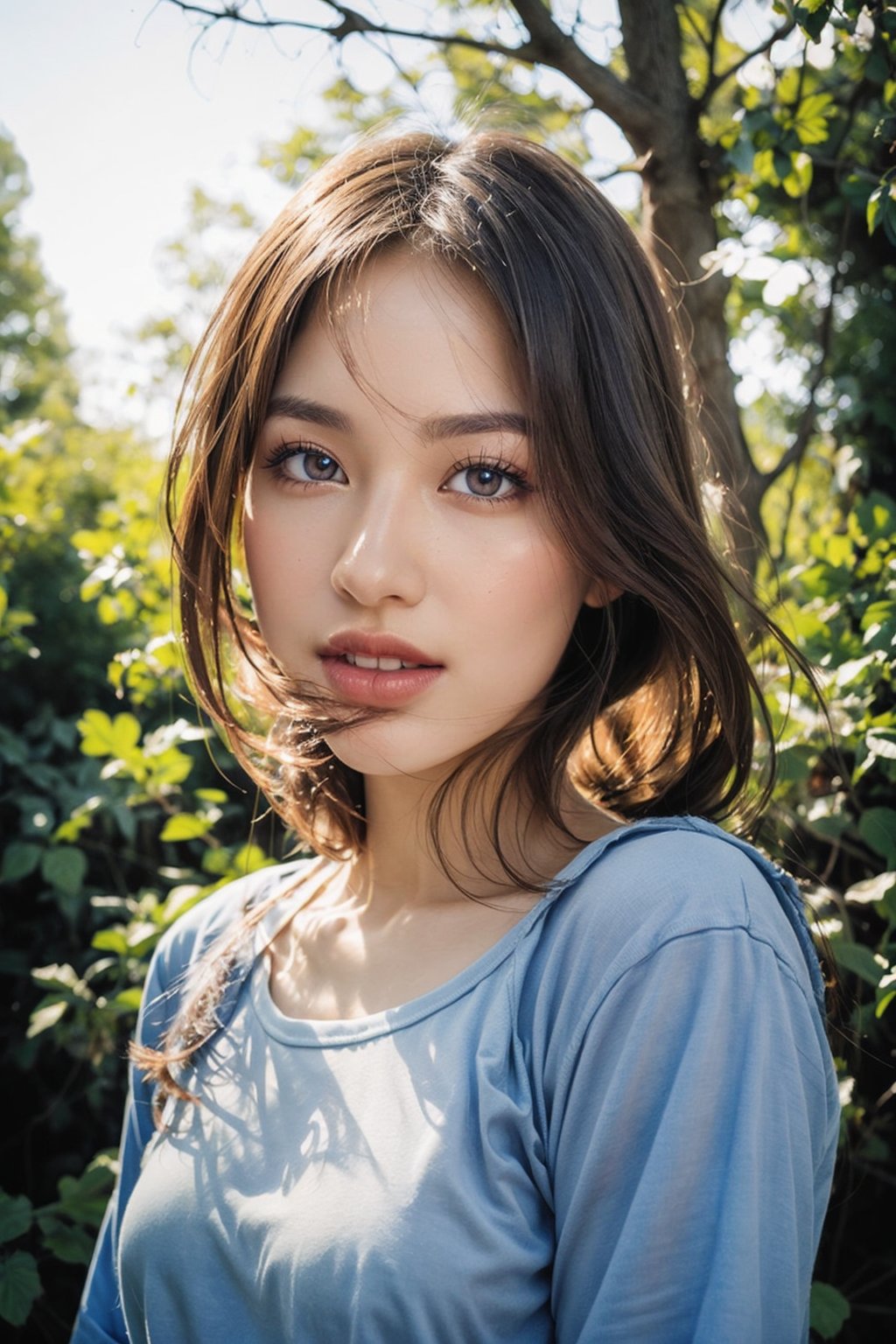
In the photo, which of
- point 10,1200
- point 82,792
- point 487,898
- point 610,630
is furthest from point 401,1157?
point 82,792

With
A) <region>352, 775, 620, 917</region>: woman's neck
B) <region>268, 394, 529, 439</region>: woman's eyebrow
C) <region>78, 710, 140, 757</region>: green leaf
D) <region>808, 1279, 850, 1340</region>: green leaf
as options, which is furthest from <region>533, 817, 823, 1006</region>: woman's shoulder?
<region>78, 710, 140, 757</region>: green leaf

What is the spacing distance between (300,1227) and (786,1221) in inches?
19.9

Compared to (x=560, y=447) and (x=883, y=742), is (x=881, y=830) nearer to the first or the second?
(x=883, y=742)

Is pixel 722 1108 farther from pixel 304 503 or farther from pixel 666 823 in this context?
pixel 304 503

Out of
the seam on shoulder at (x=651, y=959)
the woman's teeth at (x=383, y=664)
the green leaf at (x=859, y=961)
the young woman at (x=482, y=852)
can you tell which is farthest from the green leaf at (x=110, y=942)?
the green leaf at (x=859, y=961)

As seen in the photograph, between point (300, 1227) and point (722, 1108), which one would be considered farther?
point (300, 1227)

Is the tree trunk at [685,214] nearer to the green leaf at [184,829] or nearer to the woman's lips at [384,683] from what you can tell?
the woman's lips at [384,683]

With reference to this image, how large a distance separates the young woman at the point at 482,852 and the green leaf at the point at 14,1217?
0.30 m

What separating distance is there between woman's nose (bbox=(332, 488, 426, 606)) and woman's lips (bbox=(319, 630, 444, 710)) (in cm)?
6

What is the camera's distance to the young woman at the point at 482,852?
1.05 meters

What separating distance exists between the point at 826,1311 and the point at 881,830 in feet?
2.27

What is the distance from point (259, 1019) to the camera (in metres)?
1.48

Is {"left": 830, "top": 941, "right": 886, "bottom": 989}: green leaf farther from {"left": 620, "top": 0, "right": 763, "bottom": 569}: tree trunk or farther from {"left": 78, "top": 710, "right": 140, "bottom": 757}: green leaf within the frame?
{"left": 78, "top": 710, "right": 140, "bottom": 757}: green leaf

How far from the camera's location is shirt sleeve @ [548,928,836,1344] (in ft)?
3.24
